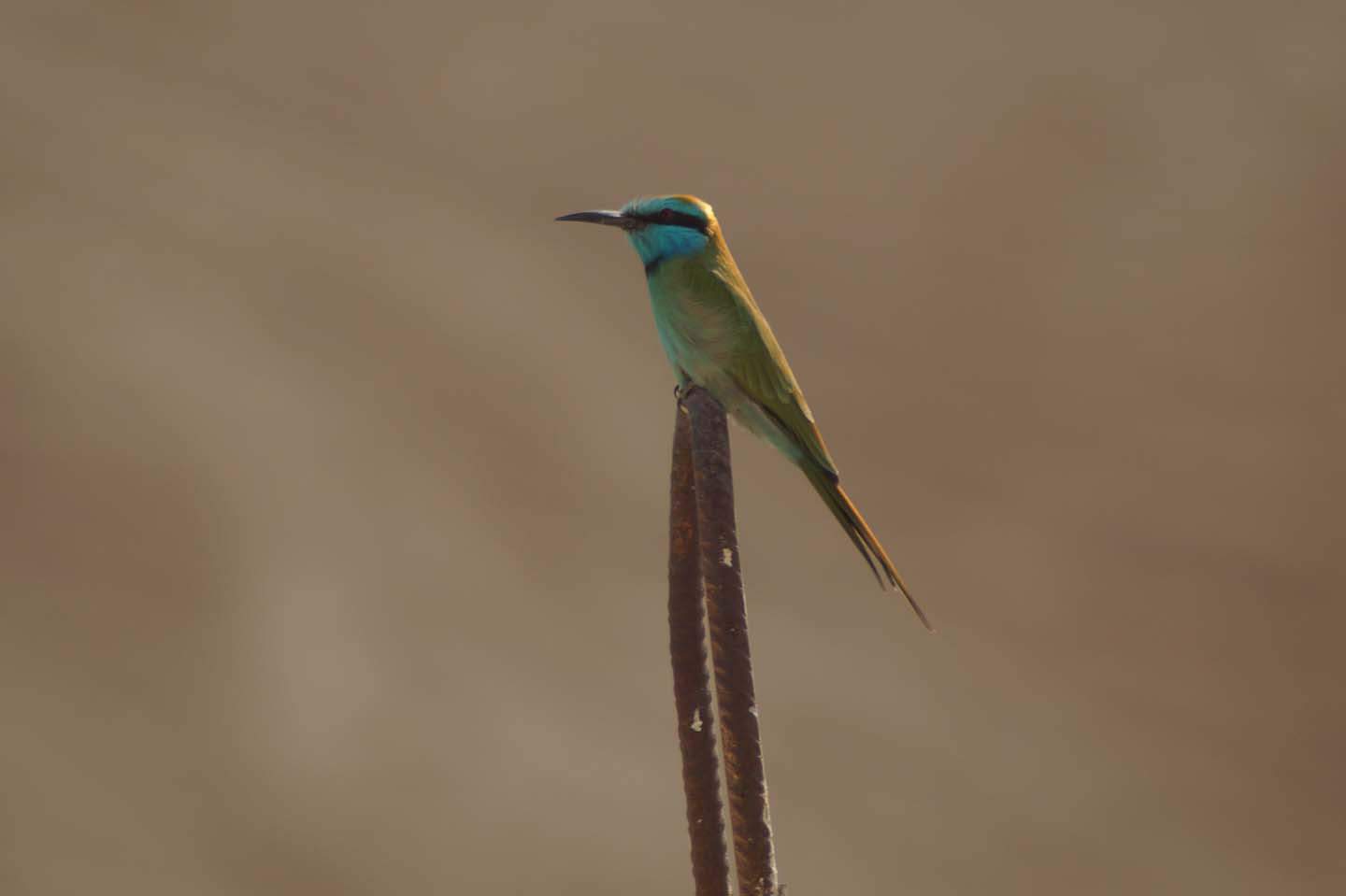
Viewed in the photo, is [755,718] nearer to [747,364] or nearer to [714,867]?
[714,867]

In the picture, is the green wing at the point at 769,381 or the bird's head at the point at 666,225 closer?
the green wing at the point at 769,381

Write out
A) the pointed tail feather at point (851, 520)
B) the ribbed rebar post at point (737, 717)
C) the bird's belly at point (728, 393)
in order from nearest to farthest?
the ribbed rebar post at point (737, 717), the pointed tail feather at point (851, 520), the bird's belly at point (728, 393)

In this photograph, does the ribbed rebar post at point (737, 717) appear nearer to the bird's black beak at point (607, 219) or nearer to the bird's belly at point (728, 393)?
the bird's belly at point (728, 393)

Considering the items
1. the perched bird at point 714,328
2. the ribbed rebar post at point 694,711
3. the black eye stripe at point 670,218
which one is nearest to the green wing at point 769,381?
the perched bird at point 714,328

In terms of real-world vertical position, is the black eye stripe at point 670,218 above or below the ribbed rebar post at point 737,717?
above

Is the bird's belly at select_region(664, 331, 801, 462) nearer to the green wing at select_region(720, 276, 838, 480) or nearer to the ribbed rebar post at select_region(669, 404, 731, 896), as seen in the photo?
the green wing at select_region(720, 276, 838, 480)
